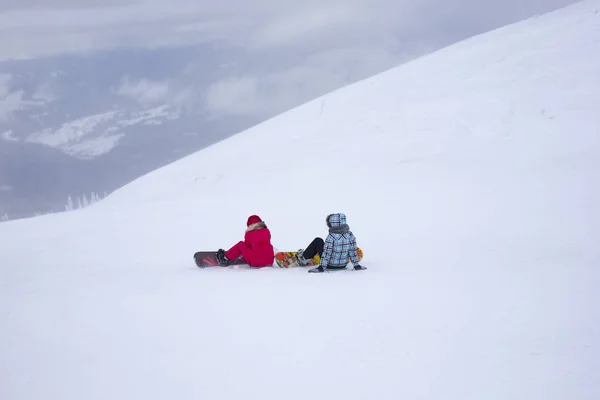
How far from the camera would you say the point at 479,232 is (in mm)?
10461

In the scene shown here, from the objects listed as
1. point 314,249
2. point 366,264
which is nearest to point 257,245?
point 314,249

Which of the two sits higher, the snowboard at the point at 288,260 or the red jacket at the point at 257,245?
the red jacket at the point at 257,245

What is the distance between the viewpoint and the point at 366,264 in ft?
29.7

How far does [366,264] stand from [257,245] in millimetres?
1996

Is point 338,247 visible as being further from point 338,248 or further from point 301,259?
point 301,259

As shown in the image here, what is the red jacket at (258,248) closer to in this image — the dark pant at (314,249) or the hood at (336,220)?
the dark pant at (314,249)

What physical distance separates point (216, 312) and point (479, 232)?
21.0ft

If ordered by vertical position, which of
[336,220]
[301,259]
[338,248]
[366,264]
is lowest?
[366,264]

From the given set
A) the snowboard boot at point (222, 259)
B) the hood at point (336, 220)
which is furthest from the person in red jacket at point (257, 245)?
the hood at point (336, 220)

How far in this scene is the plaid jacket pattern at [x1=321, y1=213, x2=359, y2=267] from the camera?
8359 millimetres

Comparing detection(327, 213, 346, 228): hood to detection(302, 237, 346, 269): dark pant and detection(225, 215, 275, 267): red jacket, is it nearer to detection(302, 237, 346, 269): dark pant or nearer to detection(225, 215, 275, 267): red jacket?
detection(302, 237, 346, 269): dark pant

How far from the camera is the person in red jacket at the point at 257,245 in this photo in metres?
8.91

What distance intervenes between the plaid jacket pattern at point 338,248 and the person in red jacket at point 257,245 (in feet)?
3.75

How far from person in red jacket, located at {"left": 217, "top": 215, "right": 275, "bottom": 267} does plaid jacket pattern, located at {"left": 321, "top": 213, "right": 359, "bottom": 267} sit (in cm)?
114
